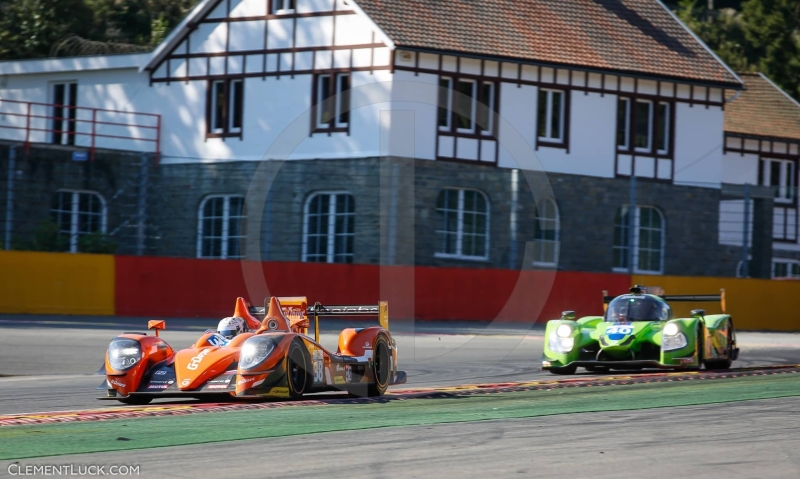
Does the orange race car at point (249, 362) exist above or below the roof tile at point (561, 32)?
below

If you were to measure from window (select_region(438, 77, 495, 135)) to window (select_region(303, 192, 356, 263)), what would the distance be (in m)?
3.21

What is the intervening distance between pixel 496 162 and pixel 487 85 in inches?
77.6

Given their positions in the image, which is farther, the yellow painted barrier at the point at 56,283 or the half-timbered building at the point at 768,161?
the half-timbered building at the point at 768,161

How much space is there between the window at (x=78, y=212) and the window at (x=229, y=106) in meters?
4.68

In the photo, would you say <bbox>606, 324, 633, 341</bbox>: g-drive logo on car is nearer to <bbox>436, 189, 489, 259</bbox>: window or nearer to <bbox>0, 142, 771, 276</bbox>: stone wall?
<bbox>0, 142, 771, 276</bbox>: stone wall

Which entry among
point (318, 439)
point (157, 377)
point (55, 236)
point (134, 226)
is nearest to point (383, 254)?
point (134, 226)

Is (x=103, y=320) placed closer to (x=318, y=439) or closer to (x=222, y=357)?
(x=222, y=357)

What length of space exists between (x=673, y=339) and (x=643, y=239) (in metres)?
18.3

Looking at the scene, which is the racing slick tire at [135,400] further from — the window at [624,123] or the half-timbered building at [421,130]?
the window at [624,123]

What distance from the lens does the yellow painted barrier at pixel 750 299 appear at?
90.1 ft

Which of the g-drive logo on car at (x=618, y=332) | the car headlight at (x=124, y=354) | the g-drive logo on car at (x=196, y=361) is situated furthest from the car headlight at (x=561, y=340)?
the car headlight at (x=124, y=354)

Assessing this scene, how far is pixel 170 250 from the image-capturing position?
90.0ft

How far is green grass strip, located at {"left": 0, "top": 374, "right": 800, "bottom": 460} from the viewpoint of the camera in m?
8.36

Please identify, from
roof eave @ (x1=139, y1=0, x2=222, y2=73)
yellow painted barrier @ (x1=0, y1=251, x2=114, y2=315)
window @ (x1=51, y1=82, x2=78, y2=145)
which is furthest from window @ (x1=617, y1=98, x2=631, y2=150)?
yellow painted barrier @ (x1=0, y1=251, x2=114, y2=315)
